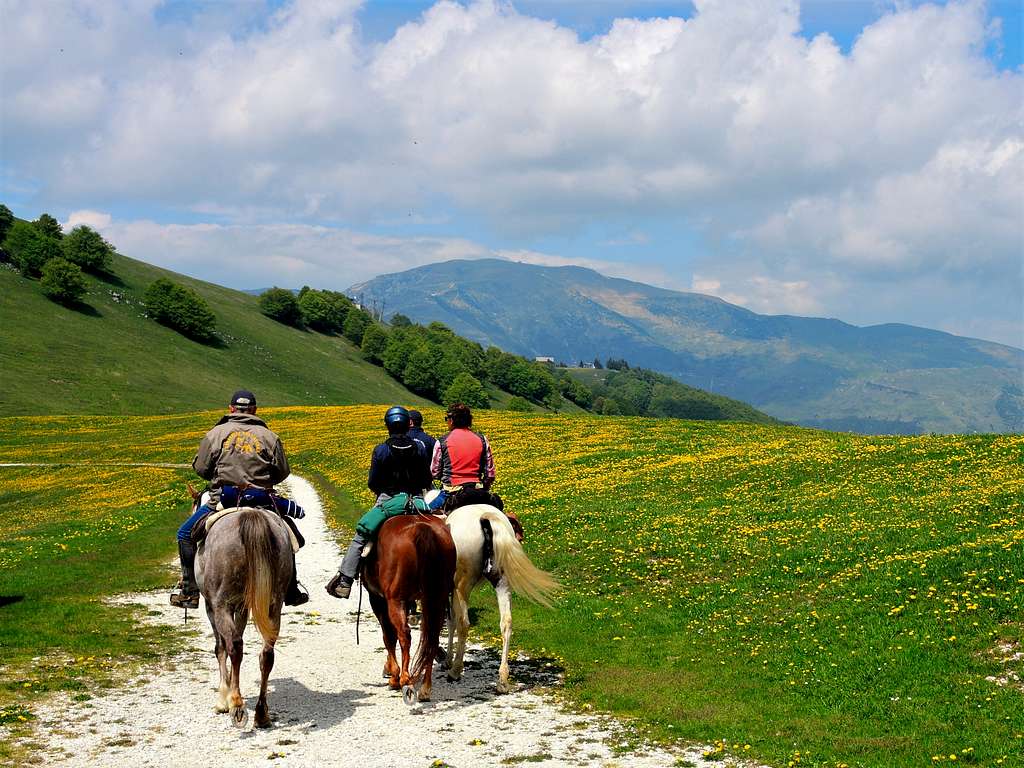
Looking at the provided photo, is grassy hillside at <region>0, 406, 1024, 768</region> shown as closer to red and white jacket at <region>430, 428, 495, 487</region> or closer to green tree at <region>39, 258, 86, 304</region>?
red and white jacket at <region>430, 428, 495, 487</region>

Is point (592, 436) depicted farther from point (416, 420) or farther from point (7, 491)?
point (416, 420)

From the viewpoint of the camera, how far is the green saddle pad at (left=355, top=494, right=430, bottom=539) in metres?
14.6

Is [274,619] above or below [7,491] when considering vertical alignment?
above

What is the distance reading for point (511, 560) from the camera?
15266 mm

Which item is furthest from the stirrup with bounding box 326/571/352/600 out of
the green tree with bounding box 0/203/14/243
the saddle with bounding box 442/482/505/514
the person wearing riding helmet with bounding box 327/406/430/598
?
the green tree with bounding box 0/203/14/243

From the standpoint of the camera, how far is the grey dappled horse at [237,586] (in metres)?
12.8

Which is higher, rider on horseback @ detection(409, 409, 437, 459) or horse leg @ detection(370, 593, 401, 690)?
rider on horseback @ detection(409, 409, 437, 459)

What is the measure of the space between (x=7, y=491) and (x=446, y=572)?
46.6 metres

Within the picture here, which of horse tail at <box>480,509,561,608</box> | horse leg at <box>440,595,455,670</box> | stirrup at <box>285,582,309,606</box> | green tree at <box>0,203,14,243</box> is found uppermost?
green tree at <box>0,203,14,243</box>

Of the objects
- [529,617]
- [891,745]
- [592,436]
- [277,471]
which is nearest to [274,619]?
[277,471]

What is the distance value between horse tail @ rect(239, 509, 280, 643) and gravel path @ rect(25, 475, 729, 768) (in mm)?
1515

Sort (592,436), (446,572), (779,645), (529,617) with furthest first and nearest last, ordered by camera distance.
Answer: (592,436) < (529,617) < (779,645) < (446,572)

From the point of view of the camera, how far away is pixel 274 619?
13.4 meters

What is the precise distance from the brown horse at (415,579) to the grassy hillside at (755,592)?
269cm
